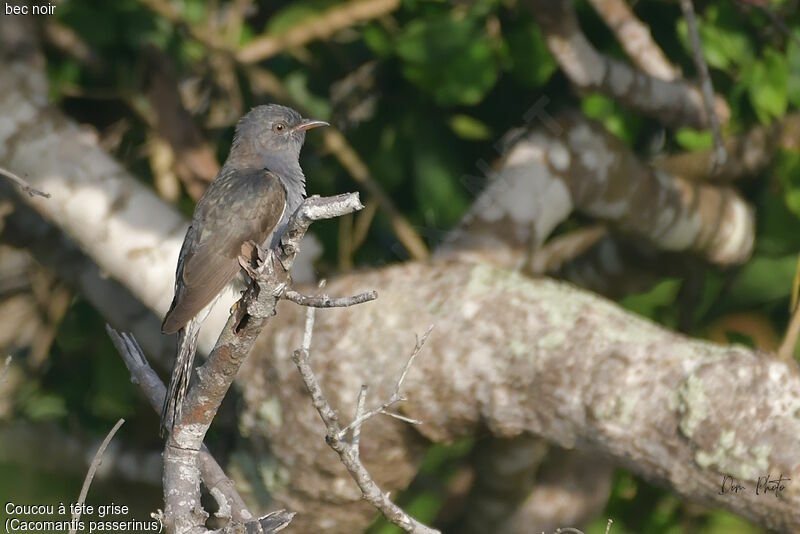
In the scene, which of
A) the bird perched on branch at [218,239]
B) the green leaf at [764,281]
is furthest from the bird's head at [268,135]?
the green leaf at [764,281]

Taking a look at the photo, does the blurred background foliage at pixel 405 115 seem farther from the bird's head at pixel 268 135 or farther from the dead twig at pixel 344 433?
the dead twig at pixel 344 433

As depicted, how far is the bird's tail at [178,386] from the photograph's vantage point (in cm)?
→ 334

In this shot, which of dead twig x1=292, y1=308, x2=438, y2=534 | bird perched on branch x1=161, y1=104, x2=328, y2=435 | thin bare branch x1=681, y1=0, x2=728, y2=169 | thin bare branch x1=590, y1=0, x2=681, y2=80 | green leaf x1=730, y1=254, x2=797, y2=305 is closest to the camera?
dead twig x1=292, y1=308, x2=438, y2=534

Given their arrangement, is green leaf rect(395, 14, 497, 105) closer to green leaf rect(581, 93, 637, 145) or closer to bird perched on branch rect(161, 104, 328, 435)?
green leaf rect(581, 93, 637, 145)

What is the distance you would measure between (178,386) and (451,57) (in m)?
2.81

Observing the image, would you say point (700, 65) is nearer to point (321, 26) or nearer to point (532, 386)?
point (532, 386)

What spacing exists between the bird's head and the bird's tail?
110 cm

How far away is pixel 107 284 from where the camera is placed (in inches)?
250

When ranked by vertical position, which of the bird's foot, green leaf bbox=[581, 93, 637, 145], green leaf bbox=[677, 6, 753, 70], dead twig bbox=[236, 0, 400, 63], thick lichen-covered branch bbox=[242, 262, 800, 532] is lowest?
thick lichen-covered branch bbox=[242, 262, 800, 532]

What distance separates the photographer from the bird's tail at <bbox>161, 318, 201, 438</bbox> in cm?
334

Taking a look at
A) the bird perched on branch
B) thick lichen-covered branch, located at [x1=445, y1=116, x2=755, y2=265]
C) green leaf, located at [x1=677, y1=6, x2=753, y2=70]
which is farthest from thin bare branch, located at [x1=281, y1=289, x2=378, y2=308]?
green leaf, located at [x1=677, y1=6, x2=753, y2=70]

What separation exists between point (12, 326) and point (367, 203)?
2301 millimetres

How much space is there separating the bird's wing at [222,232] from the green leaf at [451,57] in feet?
6.31

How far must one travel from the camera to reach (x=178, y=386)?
11.4 ft
